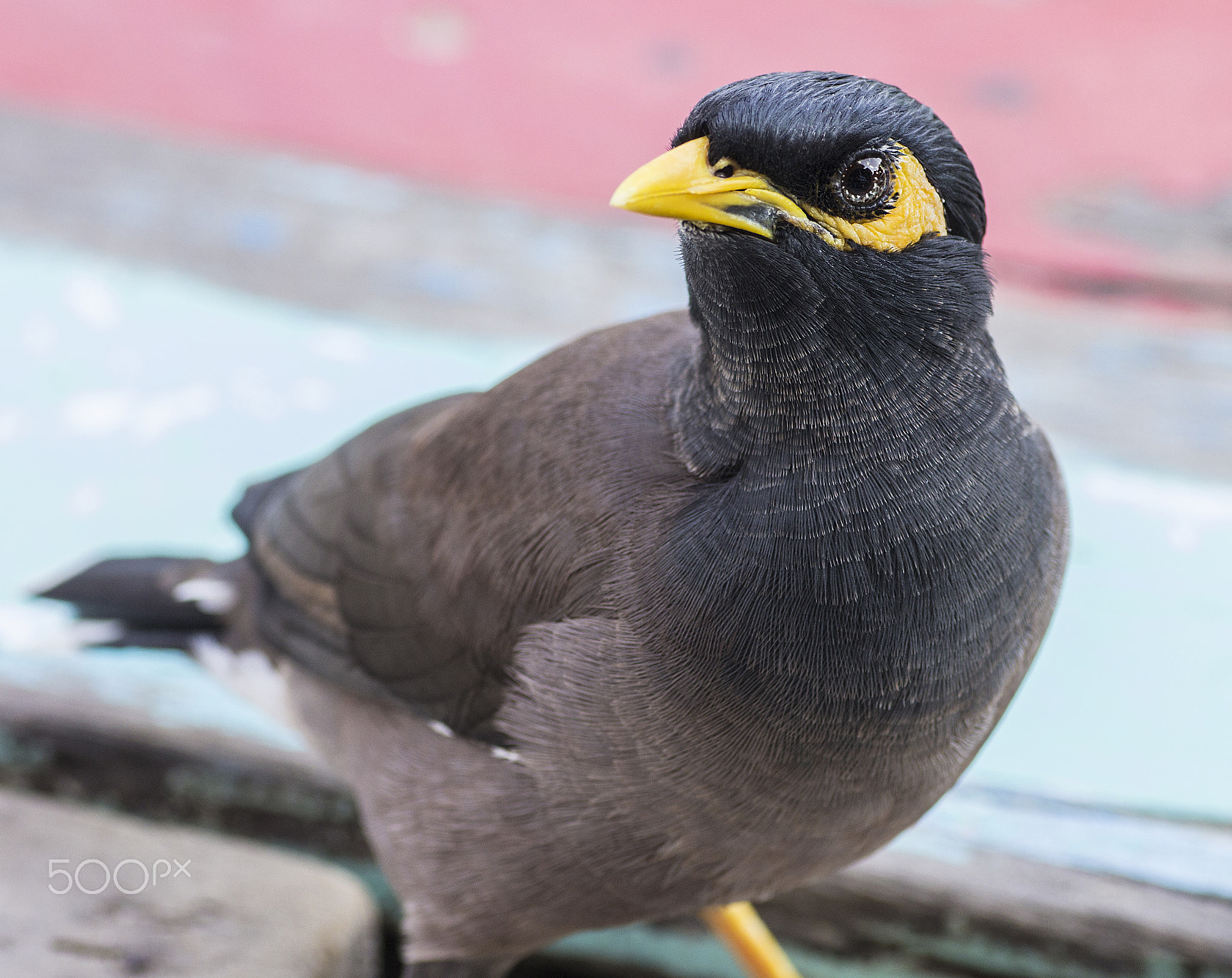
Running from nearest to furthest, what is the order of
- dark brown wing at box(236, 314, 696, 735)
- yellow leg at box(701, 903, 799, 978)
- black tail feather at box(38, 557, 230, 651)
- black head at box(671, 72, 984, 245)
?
black head at box(671, 72, 984, 245) → dark brown wing at box(236, 314, 696, 735) → yellow leg at box(701, 903, 799, 978) → black tail feather at box(38, 557, 230, 651)

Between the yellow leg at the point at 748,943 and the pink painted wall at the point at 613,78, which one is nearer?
the yellow leg at the point at 748,943

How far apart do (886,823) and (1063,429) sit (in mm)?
1548

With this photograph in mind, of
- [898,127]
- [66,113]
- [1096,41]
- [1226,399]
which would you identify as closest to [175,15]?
[66,113]

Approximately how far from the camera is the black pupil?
115cm

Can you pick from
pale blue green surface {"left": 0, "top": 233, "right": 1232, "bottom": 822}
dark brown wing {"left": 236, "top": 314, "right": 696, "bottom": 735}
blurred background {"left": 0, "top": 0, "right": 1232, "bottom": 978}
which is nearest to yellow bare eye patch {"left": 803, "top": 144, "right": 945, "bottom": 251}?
dark brown wing {"left": 236, "top": 314, "right": 696, "bottom": 735}

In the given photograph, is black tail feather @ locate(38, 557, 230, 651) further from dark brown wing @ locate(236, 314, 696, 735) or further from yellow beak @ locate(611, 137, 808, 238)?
yellow beak @ locate(611, 137, 808, 238)

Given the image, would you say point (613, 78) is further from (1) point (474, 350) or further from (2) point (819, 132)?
(2) point (819, 132)

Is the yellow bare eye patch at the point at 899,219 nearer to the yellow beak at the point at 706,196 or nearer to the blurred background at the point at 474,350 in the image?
the yellow beak at the point at 706,196

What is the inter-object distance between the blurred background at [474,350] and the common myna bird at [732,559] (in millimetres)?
555

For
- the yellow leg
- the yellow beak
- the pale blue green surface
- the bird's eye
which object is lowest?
the yellow leg

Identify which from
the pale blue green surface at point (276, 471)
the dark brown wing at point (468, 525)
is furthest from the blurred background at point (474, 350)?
the dark brown wing at point (468, 525)

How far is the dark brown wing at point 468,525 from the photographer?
4.75 feet

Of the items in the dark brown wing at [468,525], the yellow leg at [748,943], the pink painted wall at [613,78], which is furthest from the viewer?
the pink painted wall at [613,78]

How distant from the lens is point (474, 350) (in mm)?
2965
